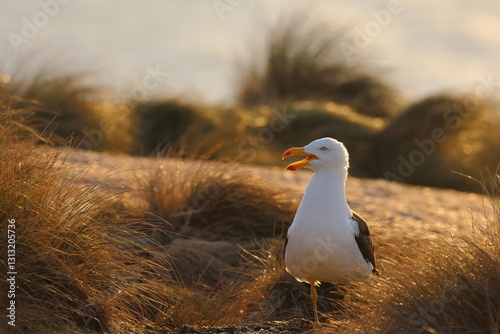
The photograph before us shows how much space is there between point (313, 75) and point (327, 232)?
46.3 feet

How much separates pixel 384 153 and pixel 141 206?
889 centimetres

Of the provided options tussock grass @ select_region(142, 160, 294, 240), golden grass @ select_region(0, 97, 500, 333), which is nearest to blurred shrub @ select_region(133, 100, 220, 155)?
tussock grass @ select_region(142, 160, 294, 240)

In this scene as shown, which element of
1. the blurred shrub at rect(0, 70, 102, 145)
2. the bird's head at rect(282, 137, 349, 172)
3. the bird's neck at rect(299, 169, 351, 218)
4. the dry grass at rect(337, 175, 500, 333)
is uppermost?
the bird's head at rect(282, 137, 349, 172)

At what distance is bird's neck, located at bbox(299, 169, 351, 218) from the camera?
4539 millimetres

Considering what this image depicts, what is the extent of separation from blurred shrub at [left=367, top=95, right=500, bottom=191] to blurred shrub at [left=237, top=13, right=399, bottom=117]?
3051 mm

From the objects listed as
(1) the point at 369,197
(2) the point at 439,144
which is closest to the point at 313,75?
(2) the point at 439,144

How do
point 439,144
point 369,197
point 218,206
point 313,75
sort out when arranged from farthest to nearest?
point 313,75
point 439,144
point 369,197
point 218,206

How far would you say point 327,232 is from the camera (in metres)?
4.48

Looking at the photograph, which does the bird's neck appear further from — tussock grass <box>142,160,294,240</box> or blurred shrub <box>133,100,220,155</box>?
blurred shrub <box>133,100,220,155</box>

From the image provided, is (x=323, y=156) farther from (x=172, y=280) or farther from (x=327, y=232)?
(x=172, y=280)

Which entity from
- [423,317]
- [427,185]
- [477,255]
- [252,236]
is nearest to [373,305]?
Result: [423,317]

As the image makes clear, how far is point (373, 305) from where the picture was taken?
4125 mm

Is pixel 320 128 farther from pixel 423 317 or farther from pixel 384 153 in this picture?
pixel 423 317

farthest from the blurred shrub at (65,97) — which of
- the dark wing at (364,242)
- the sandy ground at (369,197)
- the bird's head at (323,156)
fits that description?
the dark wing at (364,242)
